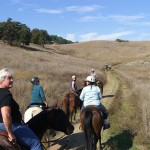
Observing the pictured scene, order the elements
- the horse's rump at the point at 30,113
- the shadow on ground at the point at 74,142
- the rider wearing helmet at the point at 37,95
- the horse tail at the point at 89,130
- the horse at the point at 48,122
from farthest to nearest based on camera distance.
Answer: the shadow on ground at the point at 74,142 → the rider wearing helmet at the point at 37,95 → the horse's rump at the point at 30,113 → the horse tail at the point at 89,130 → the horse at the point at 48,122

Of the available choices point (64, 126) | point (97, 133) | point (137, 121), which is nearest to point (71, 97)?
point (137, 121)

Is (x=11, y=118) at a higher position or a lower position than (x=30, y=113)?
higher

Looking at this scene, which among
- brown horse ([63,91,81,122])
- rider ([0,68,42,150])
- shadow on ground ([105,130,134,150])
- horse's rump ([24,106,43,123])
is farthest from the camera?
brown horse ([63,91,81,122])

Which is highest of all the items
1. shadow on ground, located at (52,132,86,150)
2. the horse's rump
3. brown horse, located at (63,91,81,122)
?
the horse's rump

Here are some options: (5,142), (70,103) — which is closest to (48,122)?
(5,142)

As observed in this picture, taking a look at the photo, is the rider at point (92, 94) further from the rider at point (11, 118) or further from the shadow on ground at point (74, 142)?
the rider at point (11, 118)

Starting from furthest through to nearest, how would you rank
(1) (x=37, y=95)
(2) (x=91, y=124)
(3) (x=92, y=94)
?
(1) (x=37, y=95) → (3) (x=92, y=94) → (2) (x=91, y=124)

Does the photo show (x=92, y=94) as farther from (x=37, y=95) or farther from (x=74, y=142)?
(x=74, y=142)

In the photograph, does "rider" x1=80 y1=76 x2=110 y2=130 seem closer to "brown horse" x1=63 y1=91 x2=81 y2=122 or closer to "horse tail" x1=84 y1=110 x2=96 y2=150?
"horse tail" x1=84 y1=110 x2=96 y2=150

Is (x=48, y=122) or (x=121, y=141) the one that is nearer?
(x=48, y=122)

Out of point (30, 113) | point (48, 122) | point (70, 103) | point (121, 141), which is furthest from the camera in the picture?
point (70, 103)

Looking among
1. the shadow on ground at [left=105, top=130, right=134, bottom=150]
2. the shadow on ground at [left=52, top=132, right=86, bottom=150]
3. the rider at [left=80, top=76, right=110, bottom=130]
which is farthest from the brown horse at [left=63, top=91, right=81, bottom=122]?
the rider at [left=80, top=76, right=110, bottom=130]

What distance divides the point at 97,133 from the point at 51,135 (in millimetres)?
2911

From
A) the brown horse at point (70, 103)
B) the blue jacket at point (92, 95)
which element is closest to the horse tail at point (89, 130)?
the blue jacket at point (92, 95)
